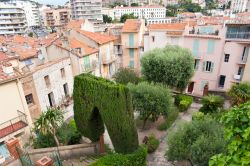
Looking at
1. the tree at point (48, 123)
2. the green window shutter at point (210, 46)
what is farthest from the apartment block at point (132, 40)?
the tree at point (48, 123)

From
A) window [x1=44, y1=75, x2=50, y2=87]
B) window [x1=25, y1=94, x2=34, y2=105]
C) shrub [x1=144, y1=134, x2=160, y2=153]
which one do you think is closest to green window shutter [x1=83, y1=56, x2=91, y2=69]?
window [x1=44, y1=75, x2=50, y2=87]

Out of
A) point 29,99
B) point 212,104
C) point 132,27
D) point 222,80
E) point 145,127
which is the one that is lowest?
point 145,127

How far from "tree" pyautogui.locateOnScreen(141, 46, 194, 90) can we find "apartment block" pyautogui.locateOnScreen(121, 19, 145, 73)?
12608 millimetres

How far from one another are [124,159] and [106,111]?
337 cm

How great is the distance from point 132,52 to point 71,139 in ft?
92.9

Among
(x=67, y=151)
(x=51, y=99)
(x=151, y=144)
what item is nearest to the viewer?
(x=67, y=151)

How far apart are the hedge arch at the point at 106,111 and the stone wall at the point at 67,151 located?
2.88ft

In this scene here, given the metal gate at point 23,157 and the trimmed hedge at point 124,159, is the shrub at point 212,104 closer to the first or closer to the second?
the trimmed hedge at point 124,159

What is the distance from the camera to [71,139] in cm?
1648

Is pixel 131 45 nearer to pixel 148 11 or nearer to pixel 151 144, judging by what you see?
pixel 151 144

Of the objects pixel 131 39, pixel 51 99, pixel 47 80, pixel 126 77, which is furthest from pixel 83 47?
pixel 131 39

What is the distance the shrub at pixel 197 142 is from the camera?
11180mm

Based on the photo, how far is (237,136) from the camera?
6137mm

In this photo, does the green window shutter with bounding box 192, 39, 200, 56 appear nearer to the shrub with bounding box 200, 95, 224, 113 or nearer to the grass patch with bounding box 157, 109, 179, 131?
the shrub with bounding box 200, 95, 224, 113
